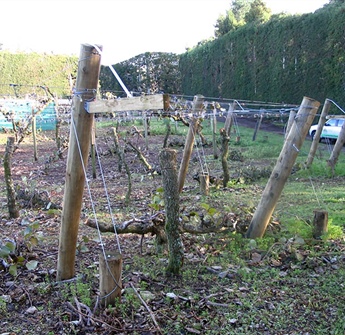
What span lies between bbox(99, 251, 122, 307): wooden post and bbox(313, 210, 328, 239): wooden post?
2587 mm

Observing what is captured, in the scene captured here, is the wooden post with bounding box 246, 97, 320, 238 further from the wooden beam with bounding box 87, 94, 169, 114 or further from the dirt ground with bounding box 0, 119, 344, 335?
the wooden beam with bounding box 87, 94, 169, 114

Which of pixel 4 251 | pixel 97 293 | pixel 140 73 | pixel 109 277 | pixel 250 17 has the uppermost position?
pixel 250 17

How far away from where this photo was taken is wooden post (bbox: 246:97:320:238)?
4136 millimetres

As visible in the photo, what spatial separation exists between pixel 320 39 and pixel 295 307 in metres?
18.2

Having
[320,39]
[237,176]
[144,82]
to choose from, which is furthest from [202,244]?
[144,82]

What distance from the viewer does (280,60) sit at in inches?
844

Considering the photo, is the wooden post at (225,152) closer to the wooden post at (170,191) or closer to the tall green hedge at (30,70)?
the wooden post at (170,191)

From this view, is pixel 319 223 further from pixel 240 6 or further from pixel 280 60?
pixel 240 6

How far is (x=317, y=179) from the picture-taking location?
8.48m

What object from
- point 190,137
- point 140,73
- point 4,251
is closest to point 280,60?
point 140,73

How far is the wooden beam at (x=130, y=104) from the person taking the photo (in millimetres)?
2336

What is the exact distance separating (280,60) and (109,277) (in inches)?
Answer: 817

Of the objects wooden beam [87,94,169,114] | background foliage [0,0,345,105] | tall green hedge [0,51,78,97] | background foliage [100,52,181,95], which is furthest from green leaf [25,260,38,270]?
background foliage [100,52,181,95]

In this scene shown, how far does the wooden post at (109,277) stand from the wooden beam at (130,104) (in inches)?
41.5
